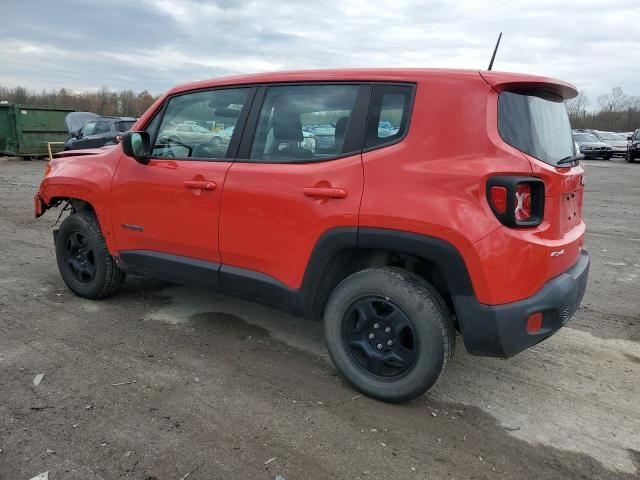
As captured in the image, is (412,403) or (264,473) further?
(412,403)

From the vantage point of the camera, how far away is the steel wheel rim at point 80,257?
4457mm

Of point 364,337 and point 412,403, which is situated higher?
point 364,337

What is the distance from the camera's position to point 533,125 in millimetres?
2703

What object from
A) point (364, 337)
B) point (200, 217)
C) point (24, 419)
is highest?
point (200, 217)

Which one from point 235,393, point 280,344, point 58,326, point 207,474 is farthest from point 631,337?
point 58,326

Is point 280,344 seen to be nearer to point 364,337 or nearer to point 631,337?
point 364,337

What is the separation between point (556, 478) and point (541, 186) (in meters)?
1.38

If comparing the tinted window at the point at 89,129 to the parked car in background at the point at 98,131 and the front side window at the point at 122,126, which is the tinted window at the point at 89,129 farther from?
the front side window at the point at 122,126

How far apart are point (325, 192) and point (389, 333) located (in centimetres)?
88

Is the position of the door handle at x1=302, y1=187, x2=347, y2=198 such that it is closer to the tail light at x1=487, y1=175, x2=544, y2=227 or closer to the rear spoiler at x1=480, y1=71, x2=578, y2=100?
the tail light at x1=487, y1=175, x2=544, y2=227

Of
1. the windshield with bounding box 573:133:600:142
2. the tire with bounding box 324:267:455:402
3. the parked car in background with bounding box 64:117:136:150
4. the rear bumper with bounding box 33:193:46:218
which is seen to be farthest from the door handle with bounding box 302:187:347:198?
the windshield with bounding box 573:133:600:142

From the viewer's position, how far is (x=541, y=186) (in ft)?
8.45

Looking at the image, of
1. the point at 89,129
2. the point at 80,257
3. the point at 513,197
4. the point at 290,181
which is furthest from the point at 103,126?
the point at 513,197

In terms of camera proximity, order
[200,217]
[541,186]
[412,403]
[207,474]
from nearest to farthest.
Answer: [207,474], [541,186], [412,403], [200,217]
